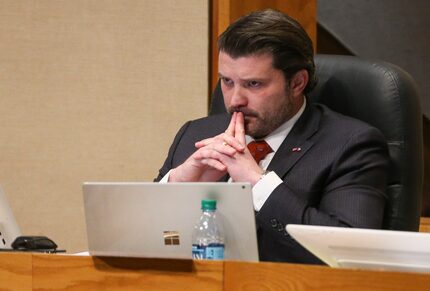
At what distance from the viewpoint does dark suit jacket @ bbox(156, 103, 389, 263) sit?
6.70 ft

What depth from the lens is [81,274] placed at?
57.4 inches

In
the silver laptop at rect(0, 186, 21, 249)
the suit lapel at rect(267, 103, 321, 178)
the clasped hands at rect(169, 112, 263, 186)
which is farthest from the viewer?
the suit lapel at rect(267, 103, 321, 178)

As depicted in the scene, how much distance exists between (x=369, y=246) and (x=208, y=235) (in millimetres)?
391

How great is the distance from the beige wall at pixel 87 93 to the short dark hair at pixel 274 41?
2.89ft

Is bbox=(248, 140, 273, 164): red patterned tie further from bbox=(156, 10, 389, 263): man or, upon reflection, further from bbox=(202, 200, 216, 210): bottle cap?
bbox=(202, 200, 216, 210): bottle cap

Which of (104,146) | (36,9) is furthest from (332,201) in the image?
(36,9)

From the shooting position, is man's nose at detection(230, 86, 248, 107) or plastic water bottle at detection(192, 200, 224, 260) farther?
man's nose at detection(230, 86, 248, 107)

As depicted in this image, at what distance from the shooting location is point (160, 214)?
1.54 m

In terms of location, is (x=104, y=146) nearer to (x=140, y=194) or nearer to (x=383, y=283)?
(x=140, y=194)

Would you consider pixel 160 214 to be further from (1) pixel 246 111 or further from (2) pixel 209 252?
(1) pixel 246 111

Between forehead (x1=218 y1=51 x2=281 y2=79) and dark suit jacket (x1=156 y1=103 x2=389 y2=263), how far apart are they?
0.55 ft

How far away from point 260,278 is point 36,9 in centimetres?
215

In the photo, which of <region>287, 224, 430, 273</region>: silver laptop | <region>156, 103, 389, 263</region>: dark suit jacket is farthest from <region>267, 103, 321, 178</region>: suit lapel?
<region>287, 224, 430, 273</region>: silver laptop

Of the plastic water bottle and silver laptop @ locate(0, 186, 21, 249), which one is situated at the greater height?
the plastic water bottle
